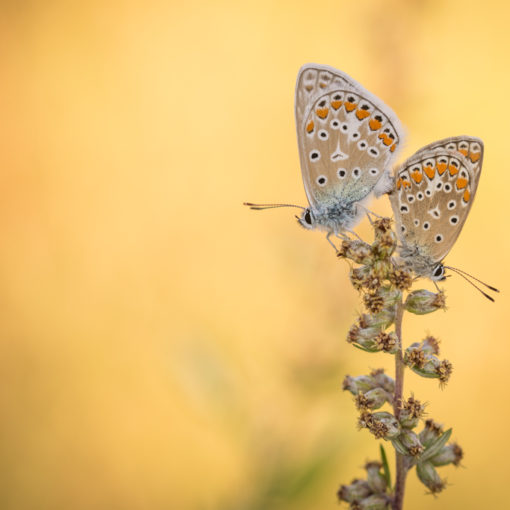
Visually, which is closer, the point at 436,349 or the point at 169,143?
the point at 436,349

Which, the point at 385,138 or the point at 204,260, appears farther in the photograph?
the point at 204,260

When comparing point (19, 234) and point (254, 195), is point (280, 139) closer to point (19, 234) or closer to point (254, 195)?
point (254, 195)

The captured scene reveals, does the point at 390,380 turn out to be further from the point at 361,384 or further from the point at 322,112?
the point at 322,112

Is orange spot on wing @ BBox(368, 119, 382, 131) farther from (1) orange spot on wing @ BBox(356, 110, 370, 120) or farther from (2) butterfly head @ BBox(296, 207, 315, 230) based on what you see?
(2) butterfly head @ BBox(296, 207, 315, 230)

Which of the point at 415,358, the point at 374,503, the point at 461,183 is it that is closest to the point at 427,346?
Result: the point at 415,358

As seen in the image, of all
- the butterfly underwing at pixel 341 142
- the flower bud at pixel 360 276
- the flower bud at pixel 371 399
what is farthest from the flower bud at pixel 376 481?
the butterfly underwing at pixel 341 142

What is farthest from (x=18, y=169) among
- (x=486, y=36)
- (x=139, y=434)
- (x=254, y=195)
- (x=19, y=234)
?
(x=486, y=36)
